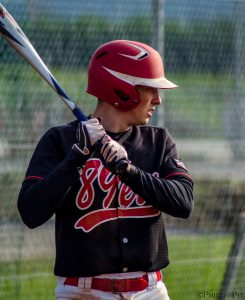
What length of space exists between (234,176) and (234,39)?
0.96m

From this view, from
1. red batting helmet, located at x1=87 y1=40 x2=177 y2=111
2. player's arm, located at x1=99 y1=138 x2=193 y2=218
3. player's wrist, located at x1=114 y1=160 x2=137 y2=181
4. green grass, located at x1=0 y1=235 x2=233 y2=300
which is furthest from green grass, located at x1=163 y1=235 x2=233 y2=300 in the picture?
player's wrist, located at x1=114 y1=160 x2=137 y2=181

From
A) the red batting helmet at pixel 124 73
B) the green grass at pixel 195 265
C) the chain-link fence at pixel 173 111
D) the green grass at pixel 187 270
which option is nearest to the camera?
the red batting helmet at pixel 124 73

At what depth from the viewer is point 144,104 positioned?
3797mm

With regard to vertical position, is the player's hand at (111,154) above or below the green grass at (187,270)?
above

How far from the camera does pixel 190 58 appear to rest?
6.05 m

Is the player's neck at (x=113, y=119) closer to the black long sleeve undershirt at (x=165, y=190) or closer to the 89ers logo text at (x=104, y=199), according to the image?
the 89ers logo text at (x=104, y=199)

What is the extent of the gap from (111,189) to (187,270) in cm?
252

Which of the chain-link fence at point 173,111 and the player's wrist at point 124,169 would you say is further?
the chain-link fence at point 173,111

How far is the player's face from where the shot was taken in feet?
12.4

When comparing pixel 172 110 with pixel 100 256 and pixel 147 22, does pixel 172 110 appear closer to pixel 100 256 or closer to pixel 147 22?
pixel 147 22

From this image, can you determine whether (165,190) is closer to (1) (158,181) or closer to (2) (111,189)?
(1) (158,181)

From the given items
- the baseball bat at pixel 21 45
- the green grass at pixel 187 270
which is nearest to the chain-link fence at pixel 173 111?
the green grass at pixel 187 270

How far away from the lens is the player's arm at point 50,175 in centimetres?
349

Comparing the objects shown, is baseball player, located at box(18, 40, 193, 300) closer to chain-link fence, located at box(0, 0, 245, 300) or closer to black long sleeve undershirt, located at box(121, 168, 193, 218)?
black long sleeve undershirt, located at box(121, 168, 193, 218)
